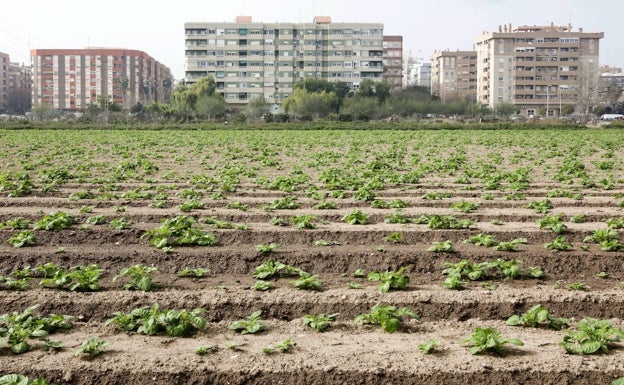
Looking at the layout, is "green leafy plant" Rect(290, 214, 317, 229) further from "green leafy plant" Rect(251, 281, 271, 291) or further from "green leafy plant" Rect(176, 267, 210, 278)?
"green leafy plant" Rect(251, 281, 271, 291)

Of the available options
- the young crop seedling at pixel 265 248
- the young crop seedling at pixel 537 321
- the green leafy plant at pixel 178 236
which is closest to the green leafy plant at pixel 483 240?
the young crop seedling at pixel 265 248

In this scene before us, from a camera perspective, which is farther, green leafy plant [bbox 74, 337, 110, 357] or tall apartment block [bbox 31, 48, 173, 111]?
tall apartment block [bbox 31, 48, 173, 111]

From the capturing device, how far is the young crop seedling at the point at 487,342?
6.79m

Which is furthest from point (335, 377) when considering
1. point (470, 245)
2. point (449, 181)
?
point (449, 181)

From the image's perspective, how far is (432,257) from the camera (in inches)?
433

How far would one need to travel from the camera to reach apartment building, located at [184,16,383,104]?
14950cm

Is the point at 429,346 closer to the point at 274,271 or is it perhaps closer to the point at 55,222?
the point at 274,271

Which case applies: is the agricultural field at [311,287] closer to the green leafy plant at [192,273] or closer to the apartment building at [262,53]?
the green leafy plant at [192,273]

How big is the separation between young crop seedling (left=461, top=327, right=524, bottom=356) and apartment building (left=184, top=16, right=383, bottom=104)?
144m

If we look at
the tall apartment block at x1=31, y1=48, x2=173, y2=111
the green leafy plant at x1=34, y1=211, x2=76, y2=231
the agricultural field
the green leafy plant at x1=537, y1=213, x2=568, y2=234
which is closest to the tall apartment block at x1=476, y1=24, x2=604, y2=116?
the tall apartment block at x1=31, y1=48, x2=173, y2=111

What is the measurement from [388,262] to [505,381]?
4574 mm

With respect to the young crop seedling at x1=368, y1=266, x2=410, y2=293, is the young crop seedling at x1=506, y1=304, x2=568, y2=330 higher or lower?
lower

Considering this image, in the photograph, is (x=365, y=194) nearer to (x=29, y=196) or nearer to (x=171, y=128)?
(x=29, y=196)

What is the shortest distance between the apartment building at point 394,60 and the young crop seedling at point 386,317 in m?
183
